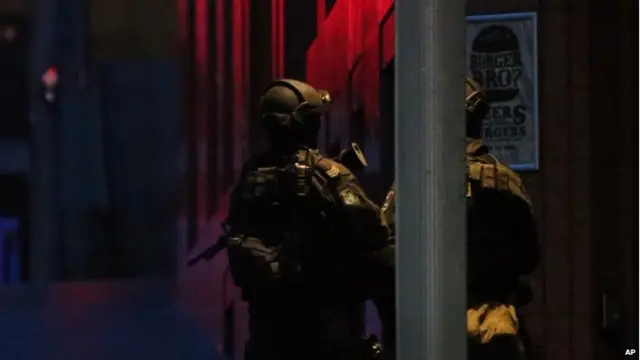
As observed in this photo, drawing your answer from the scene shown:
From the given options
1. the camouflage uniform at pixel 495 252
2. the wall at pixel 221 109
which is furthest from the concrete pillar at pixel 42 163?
the camouflage uniform at pixel 495 252

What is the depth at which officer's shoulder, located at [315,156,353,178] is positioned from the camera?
113 inches

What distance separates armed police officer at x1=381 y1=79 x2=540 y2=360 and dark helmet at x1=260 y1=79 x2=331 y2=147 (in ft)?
0.88

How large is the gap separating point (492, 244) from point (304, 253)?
483mm

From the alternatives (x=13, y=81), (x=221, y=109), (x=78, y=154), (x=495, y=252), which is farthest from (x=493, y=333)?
(x=13, y=81)

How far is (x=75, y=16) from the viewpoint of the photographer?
328 centimetres

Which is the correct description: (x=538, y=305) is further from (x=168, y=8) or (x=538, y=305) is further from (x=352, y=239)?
(x=168, y=8)

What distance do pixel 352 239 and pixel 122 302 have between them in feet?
2.35

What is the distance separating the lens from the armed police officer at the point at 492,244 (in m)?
2.93

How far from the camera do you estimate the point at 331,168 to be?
2875 mm

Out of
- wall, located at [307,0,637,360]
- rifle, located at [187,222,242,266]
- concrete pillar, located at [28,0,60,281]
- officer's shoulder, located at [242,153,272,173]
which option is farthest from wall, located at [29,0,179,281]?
wall, located at [307,0,637,360]

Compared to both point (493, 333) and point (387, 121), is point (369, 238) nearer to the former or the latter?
point (493, 333)

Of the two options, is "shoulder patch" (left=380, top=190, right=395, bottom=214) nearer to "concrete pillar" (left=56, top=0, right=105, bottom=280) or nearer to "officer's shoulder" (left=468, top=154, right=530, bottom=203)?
"officer's shoulder" (left=468, top=154, right=530, bottom=203)

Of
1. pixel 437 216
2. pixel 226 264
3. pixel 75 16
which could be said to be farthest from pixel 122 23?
pixel 437 216

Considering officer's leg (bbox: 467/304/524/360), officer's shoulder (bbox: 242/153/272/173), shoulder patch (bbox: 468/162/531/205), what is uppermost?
officer's shoulder (bbox: 242/153/272/173)
